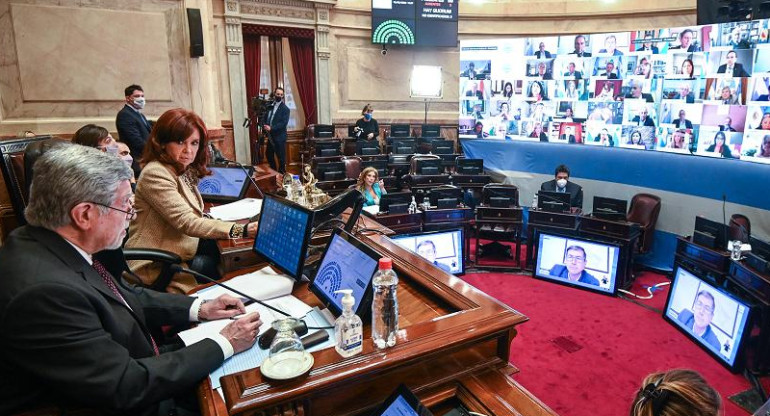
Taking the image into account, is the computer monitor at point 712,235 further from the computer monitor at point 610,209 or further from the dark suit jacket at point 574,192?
the dark suit jacket at point 574,192

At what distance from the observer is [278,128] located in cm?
788

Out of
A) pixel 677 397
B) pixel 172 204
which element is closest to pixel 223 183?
pixel 172 204

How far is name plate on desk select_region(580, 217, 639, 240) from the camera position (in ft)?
15.4

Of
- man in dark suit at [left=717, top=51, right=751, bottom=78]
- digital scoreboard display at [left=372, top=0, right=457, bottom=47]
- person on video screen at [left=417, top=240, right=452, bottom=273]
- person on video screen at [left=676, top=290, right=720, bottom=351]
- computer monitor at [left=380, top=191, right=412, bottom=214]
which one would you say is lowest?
person on video screen at [left=676, top=290, right=720, bottom=351]

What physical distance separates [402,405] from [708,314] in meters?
3.42

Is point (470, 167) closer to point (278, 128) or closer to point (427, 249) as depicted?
point (427, 249)

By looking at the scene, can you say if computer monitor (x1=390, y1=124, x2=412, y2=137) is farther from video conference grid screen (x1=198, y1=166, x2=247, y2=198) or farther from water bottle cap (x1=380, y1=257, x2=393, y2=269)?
water bottle cap (x1=380, y1=257, x2=393, y2=269)

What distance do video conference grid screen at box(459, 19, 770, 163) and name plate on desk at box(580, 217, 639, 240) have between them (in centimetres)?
234

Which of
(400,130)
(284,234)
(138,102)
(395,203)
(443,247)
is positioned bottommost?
(443,247)

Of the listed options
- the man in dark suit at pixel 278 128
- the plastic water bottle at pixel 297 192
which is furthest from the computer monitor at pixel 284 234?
the man in dark suit at pixel 278 128

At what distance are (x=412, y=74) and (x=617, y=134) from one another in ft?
13.6

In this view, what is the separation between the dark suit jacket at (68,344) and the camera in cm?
99

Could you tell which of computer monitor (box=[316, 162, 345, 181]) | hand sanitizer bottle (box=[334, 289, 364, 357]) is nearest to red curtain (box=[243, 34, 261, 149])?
computer monitor (box=[316, 162, 345, 181])

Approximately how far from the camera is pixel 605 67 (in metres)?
7.47
